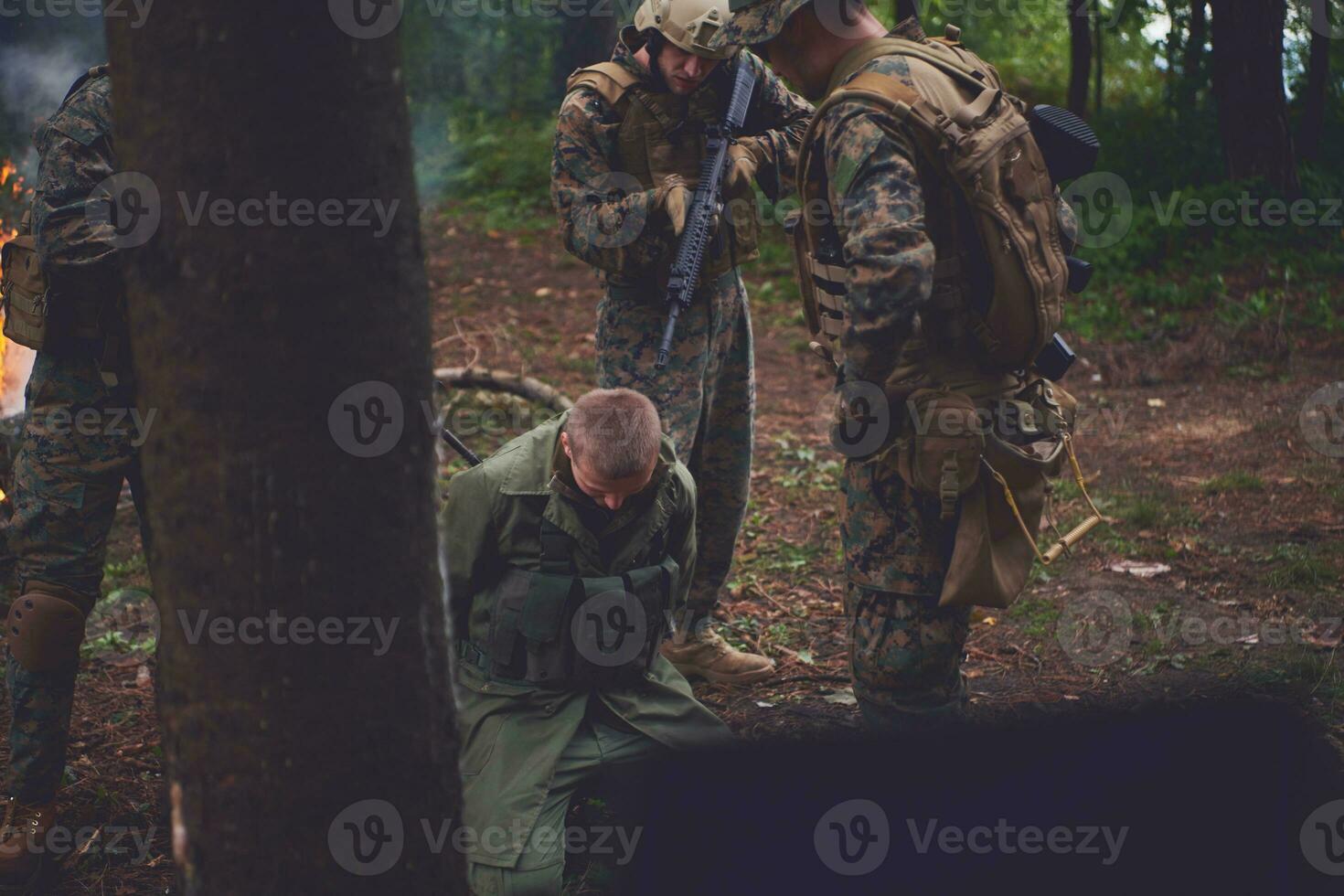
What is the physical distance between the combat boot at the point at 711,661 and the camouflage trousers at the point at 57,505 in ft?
6.85

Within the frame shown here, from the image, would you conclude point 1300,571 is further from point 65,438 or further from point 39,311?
point 39,311

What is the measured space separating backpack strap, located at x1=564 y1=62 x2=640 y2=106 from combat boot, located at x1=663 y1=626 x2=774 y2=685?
81.8 inches

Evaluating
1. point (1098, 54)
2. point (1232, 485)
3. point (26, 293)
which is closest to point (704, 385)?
point (26, 293)

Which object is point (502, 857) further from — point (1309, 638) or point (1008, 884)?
point (1309, 638)

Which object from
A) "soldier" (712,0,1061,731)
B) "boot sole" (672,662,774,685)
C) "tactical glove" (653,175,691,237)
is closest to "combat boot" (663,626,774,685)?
"boot sole" (672,662,774,685)

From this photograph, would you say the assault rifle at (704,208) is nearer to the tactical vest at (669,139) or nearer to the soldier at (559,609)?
the tactical vest at (669,139)

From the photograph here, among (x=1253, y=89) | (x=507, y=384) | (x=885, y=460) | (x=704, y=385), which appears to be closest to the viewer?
(x=885, y=460)

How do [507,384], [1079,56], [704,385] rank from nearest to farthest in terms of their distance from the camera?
[704,385] → [507,384] → [1079,56]

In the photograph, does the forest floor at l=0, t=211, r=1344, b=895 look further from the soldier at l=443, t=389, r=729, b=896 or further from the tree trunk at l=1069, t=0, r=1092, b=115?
the tree trunk at l=1069, t=0, r=1092, b=115

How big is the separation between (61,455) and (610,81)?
7.45ft

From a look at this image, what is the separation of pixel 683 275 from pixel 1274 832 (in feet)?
8.78

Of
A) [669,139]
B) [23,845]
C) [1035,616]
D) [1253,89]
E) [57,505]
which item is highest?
[1253,89]

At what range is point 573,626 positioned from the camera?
342 cm

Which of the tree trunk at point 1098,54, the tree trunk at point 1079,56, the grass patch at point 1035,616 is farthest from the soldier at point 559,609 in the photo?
the tree trunk at point 1098,54
